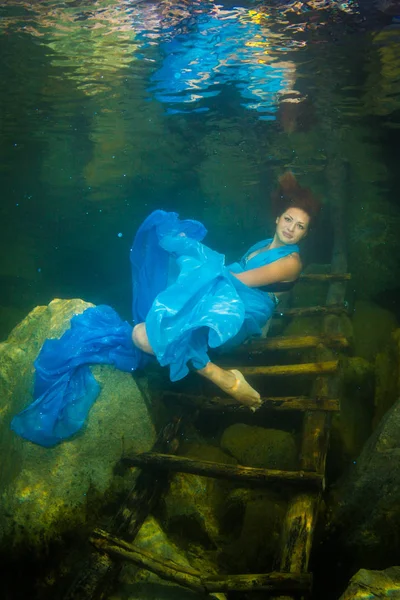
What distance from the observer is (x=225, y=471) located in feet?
13.4

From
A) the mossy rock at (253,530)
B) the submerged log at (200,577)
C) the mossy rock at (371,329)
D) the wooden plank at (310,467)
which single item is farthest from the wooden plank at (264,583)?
the mossy rock at (371,329)

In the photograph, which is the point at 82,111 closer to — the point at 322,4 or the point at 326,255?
the point at 322,4

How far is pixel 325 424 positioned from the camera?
4551 mm

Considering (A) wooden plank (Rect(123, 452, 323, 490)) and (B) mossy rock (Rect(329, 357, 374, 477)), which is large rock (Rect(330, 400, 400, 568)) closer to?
(A) wooden plank (Rect(123, 452, 323, 490))

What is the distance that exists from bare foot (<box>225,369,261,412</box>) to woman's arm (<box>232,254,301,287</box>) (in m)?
1.44

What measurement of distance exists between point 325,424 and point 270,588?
204 centimetres

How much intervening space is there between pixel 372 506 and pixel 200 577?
1.81m

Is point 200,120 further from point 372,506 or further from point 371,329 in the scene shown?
point 372,506

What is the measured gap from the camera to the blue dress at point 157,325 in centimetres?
417

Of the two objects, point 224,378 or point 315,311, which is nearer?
point 224,378

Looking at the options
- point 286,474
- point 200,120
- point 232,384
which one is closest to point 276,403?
point 232,384

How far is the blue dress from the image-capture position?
13.7 feet

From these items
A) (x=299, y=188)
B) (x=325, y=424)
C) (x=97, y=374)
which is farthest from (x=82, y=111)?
(x=325, y=424)

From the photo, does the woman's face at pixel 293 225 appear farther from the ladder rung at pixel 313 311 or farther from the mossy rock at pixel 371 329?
the mossy rock at pixel 371 329
